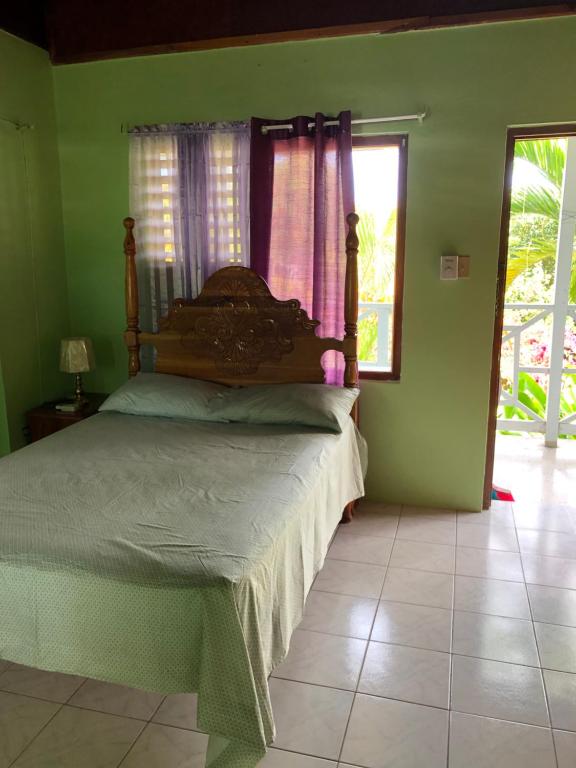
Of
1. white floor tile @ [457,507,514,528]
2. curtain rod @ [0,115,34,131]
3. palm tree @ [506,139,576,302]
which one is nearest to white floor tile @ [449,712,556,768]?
white floor tile @ [457,507,514,528]

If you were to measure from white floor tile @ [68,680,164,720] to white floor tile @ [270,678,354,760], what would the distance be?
40cm

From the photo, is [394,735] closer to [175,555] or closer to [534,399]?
[175,555]

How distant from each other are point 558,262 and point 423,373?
1.85 m

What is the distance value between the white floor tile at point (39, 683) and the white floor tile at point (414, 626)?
1.09m

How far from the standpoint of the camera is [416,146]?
3123 millimetres

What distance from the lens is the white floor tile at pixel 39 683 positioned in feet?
6.57

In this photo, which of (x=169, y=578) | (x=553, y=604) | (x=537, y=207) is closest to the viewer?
(x=169, y=578)

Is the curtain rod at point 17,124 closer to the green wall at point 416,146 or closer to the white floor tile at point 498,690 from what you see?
the green wall at point 416,146

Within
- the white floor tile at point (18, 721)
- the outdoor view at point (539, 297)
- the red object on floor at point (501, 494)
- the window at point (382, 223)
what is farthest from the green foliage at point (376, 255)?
the white floor tile at point (18, 721)

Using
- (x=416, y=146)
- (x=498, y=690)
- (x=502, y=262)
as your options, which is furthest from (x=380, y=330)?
(x=498, y=690)

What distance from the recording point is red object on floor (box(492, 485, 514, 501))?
3.55 meters

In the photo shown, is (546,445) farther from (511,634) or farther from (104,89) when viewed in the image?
(104,89)

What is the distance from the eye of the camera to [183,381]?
3.19 m

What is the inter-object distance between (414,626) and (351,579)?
1.34 ft
